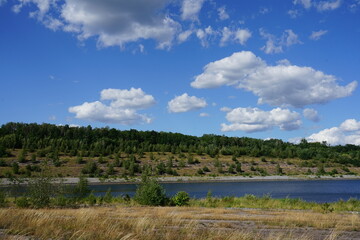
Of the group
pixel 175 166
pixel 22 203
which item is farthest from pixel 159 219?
pixel 175 166

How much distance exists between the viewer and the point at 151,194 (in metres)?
31.6

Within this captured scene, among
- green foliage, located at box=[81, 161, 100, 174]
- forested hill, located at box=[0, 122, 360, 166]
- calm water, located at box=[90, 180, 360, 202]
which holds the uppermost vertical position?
forested hill, located at box=[0, 122, 360, 166]

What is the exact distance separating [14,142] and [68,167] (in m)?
39.1

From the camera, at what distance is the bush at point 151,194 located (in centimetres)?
3142

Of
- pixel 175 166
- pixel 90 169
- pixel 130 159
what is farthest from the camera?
pixel 175 166

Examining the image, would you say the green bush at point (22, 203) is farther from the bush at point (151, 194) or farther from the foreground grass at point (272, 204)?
the foreground grass at point (272, 204)

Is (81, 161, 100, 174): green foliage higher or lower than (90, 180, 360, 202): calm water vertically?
higher

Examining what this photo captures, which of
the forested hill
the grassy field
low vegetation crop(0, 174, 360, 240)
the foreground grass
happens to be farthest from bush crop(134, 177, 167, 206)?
the forested hill

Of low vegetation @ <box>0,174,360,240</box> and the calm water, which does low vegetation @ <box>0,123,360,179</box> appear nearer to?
the calm water

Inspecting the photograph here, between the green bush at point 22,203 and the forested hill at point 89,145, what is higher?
the forested hill at point 89,145

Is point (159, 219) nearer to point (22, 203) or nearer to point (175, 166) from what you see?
point (22, 203)

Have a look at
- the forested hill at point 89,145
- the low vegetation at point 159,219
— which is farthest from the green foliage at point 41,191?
the forested hill at point 89,145

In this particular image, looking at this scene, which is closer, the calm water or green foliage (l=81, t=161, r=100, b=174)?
the calm water

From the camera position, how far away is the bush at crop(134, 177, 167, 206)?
Answer: 3142 centimetres
